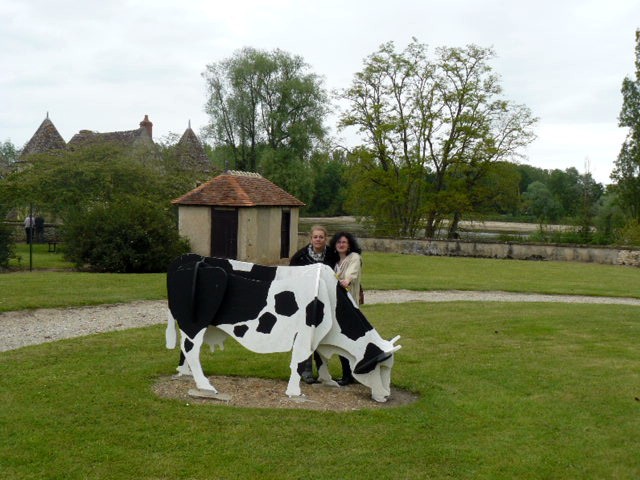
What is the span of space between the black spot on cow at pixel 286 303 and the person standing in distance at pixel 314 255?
835 mm

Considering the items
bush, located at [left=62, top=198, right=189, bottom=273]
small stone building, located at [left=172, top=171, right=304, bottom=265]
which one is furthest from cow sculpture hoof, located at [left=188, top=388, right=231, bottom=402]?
small stone building, located at [left=172, top=171, right=304, bottom=265]

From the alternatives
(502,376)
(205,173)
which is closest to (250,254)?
(205,173)

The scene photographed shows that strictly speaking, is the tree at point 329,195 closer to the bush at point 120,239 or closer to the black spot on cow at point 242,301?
the bush at point 120,239

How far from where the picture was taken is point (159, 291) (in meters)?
17.2

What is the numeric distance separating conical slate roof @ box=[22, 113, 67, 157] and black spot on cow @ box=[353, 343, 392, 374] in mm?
44409

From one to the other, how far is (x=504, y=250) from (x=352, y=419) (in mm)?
29040

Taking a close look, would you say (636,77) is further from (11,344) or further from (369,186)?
(11,344)

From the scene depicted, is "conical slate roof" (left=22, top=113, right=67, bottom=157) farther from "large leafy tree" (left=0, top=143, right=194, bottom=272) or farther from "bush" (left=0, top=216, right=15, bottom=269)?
"bush" (left=0, top=216, right=15, bottom=269)

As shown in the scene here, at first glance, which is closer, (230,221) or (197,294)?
(197,294)

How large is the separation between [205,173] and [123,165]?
24.5ft

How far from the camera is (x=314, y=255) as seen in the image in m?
8.64

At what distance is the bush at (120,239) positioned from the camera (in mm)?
22234

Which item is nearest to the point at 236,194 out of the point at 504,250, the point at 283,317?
the point at 504,250

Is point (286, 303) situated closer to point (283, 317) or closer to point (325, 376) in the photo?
point (283, 317)
